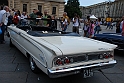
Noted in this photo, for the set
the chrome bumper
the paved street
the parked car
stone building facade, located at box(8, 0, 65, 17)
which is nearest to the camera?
the chrome bumper

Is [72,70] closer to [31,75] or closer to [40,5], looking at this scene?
[31,75]

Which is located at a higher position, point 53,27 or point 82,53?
point 53,27

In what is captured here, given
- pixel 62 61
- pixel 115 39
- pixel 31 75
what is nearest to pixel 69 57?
pixel 62 61

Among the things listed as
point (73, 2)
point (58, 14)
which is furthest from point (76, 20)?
point (73, 2)

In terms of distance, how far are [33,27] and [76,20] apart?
5792mm

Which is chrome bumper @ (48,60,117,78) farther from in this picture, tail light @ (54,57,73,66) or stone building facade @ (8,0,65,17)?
stone building facade @ (8,0,65,17)

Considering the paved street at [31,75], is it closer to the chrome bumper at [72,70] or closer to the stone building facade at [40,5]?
the chrome bumper at [72,70]

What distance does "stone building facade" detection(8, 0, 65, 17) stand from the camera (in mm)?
43000

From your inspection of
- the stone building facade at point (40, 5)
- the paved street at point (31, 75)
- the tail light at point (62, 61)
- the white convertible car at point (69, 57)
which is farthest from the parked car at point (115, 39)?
the stone building facade at point (40, 5)

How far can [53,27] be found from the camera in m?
6.41

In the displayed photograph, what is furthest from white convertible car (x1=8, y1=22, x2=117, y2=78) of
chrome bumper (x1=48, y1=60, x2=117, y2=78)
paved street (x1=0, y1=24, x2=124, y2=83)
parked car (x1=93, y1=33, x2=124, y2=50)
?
parked car (x1=93, y1=33, x2=124, y2=50)

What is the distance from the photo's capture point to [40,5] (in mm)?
45781

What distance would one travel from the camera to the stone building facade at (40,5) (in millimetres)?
43000

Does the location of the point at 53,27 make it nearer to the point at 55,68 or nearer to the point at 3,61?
the point at 3,61
